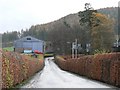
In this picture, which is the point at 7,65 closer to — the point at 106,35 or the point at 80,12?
the point at 106,35

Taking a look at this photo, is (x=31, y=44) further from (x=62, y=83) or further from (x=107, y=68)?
(x=107, y=68)

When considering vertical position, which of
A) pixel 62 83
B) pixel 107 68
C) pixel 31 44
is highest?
pixel 31 44

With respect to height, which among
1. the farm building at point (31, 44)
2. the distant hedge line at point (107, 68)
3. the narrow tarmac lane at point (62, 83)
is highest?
the farm building at point (31, 44)

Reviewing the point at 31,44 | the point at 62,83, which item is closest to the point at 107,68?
the point at 62,83

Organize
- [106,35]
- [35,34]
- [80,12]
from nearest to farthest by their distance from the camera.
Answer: [106,35], [80,12], [35,34]

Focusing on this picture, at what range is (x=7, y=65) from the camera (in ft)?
46.7

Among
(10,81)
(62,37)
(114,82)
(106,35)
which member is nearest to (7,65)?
(10,81)

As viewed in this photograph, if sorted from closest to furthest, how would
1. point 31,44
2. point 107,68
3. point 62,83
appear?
point 62,83 → point 107,68 → point 31,44

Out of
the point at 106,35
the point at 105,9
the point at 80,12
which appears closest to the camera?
the point at 106,35

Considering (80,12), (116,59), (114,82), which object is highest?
(80,12)

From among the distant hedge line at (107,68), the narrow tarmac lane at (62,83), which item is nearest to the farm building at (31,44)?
the narrow tarmac lane at (62,83)

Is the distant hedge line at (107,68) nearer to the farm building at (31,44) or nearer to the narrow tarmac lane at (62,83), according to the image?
the narrow tarmac lane at (62,83)

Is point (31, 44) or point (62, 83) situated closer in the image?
point (62, 83)

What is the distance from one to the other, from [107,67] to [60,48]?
10573 cm
